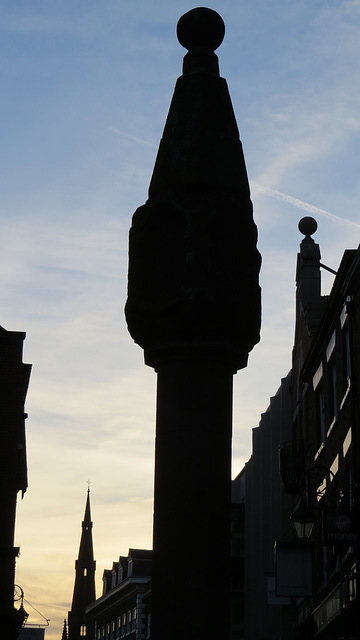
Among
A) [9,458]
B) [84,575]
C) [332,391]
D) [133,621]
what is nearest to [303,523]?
[332,391]

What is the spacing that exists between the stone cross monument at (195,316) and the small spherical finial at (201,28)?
12mm

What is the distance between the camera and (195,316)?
10180 mm

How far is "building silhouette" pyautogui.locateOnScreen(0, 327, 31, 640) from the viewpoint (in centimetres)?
3534

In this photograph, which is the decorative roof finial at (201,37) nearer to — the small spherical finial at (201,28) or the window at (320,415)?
the small spherical finial at (201,28)

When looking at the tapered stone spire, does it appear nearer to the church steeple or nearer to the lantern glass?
the lantern glass

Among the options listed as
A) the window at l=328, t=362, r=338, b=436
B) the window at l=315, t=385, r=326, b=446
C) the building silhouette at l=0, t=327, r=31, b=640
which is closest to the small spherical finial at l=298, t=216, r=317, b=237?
the window at l=315, t=385, r=326, b=446

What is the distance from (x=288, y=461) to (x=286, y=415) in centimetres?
785

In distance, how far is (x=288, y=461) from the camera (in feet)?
103

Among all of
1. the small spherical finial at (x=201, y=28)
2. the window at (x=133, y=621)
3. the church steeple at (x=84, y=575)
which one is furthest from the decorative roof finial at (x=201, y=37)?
the church steeple at (x=84, y=575)

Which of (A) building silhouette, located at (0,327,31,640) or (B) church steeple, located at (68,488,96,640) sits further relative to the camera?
(B) church steeple, located at (68,488,96,640)

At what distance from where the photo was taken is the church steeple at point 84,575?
176750 mm

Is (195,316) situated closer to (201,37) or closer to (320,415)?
(201,37)

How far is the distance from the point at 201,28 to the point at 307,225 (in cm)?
2471

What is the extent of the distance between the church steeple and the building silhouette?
139734 mm
